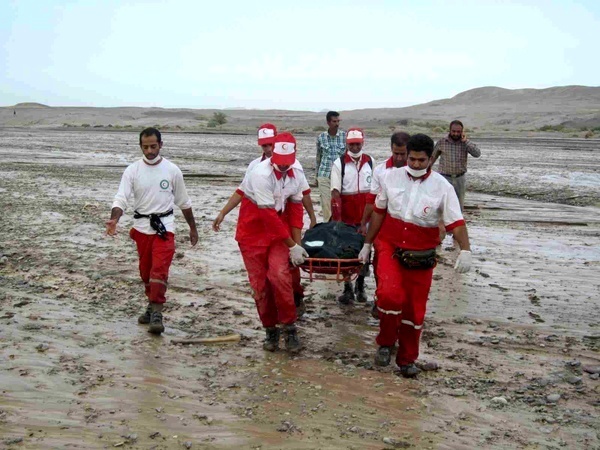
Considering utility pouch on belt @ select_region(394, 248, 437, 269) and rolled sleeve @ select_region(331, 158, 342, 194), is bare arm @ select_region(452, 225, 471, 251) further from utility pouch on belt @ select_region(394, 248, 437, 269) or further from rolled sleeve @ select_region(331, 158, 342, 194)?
rolled sleeve @ select_region(331, 158, 342, 194)

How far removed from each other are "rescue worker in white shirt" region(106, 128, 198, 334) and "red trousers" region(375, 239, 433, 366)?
2139 mm

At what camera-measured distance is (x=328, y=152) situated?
9914 millimetres

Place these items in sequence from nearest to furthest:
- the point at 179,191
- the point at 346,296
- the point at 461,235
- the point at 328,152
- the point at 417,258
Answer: the point at 461,235 < the point at 417,258 < the point at 179,191 < the point at 346,296 < the point at 328,152

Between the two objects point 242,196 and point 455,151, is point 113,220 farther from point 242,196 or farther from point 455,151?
point 455,151

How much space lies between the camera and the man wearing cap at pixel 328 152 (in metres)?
9.90

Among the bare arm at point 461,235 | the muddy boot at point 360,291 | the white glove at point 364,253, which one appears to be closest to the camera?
the bare arm at point 461,235

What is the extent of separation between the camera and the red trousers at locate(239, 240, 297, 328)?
6719 millimetres

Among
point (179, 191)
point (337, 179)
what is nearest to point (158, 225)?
point (179, 191)

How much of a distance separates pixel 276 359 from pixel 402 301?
4.10 feet

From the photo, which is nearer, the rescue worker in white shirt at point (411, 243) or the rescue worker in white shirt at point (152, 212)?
the rescue worker in white shirt at point (411, 243)

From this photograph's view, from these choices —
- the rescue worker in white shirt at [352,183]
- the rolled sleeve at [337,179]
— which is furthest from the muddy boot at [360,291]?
the rolled sleeve at [337,179]

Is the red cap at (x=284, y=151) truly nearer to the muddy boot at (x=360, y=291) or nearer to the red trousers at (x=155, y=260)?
the red trousers at (x=155, y=260)

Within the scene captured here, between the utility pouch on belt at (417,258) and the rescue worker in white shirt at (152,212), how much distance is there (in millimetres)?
2306

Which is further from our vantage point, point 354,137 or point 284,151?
point 354,137
